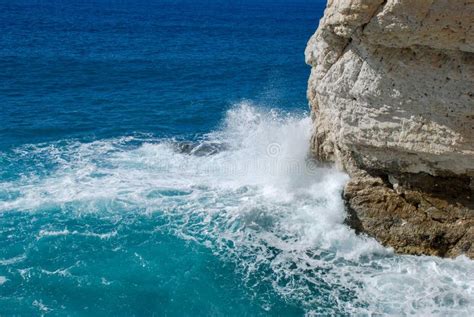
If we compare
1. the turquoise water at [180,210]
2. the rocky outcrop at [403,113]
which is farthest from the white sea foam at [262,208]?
the rocky outcrop at [403,113]

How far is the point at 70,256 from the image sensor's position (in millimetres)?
18547

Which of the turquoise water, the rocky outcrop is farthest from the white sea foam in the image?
the rocky outcrop

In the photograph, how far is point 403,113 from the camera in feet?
52.6

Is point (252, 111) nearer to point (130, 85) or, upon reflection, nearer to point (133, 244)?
point (130, 85)

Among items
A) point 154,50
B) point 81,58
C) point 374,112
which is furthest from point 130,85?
point 374,112

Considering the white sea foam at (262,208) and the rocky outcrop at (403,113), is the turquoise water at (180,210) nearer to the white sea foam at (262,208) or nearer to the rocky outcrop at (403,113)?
the white sea foam at (262,208)

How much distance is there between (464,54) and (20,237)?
15923 millimetres

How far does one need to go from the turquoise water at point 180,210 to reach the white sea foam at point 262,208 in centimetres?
6

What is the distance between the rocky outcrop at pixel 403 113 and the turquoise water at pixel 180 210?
3.39 ft

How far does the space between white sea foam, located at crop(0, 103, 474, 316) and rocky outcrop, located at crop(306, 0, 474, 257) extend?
1.00 metres

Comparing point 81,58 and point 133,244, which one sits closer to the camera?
point 133,244

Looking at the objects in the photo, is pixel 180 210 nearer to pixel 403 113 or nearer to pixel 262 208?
pixel 262 208

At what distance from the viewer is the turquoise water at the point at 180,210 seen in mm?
16500

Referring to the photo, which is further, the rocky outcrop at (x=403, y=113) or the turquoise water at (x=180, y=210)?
the turquoise water at (x=180, y=210)
